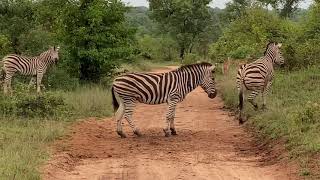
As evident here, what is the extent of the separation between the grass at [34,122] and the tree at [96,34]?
4.38ft

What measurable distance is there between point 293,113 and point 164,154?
3.73m

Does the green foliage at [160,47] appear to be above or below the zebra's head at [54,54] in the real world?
below

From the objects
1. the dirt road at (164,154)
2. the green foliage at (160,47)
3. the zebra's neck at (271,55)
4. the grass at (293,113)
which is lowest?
the green foliage at (160,47)

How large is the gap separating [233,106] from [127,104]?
18.4 feet

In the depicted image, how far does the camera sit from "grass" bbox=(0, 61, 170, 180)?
837cm

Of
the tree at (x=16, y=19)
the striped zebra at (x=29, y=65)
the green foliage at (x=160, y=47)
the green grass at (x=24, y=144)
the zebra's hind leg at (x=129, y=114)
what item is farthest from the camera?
the green foliage at (x=160, y=47)

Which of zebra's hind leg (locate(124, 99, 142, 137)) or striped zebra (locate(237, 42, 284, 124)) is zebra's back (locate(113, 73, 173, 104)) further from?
striped zebra (locate(237, 42, 284, 124))

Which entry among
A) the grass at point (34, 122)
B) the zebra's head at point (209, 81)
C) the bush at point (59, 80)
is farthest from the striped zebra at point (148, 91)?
the bush at point (59, 80)

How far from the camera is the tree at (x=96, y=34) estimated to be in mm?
19531

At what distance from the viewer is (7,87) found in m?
16.9

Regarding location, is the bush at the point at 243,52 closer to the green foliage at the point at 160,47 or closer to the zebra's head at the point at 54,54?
the zebra's head at the point at 54,54


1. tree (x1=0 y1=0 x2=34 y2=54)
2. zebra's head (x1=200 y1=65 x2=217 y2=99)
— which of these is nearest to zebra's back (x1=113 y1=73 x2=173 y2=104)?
zebra's head (x1=200 y1=65 x2=217 y2=99)

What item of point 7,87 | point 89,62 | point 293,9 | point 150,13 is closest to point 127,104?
point 7,87

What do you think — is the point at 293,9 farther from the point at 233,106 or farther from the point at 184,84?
the point at 184,84
